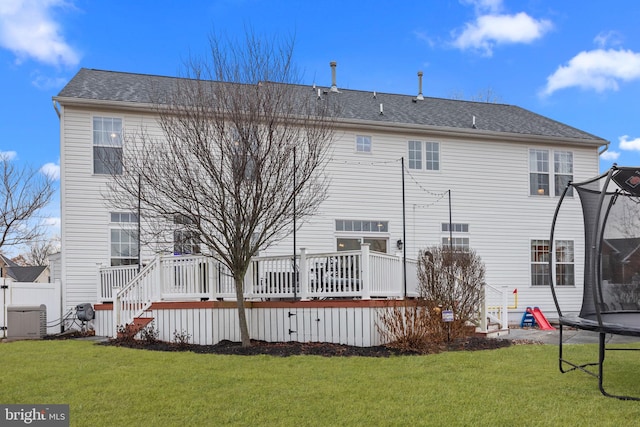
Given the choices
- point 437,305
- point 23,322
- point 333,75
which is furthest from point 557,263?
point 23,322

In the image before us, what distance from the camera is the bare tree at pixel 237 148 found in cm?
860

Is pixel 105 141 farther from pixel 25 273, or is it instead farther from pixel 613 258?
pixel 25 273

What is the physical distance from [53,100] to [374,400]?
11375 mm

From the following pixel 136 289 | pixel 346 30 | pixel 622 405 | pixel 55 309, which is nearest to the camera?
pixel 622 405

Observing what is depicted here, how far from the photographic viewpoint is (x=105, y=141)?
44.9 ft

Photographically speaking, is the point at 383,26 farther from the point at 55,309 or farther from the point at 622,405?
the point at 622,405

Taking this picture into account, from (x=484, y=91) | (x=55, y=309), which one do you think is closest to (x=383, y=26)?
(x=55, y=309)

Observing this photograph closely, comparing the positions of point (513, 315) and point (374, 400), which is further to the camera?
point (513, 315)

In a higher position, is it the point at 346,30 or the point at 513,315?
the point at 346,30

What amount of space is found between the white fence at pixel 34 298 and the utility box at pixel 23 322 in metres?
0.28

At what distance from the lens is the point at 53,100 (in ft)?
43.0

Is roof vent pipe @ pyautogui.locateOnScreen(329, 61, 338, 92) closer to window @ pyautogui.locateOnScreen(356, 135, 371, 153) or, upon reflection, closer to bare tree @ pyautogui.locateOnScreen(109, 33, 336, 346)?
window @ pyautogui.locateOnScreen(356, 135, 371, 153)

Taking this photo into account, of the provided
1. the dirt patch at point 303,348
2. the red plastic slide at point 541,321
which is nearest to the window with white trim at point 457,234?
the red plastic slide at point 541,321

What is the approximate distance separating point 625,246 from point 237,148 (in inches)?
218
